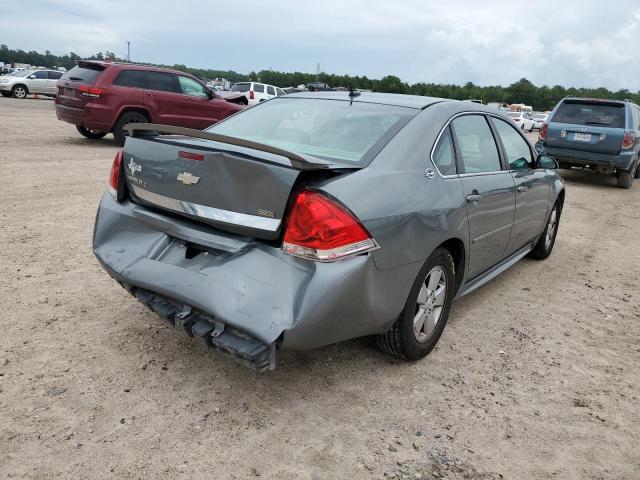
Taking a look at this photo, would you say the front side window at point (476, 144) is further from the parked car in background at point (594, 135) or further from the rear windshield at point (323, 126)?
the parked car in background at point (594, 135)

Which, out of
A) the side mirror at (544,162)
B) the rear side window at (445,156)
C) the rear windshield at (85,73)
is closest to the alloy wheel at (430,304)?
the rear side window at (445,156)

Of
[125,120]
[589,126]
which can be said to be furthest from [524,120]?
[125,120]

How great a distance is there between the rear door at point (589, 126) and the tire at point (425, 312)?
9008 millimetres

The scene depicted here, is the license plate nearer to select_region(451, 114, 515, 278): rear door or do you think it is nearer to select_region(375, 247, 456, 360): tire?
select_region(451, 114, 515, 278): rear door

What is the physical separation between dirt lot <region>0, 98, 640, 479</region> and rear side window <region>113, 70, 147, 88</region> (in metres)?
Answer: 7.60

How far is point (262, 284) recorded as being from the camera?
8.33ft

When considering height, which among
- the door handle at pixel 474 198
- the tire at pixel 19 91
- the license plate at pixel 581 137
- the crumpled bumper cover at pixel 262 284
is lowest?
the tire at pixel 19 91

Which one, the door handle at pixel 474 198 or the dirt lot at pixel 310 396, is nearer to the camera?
the dirt lot at pixel 310 396

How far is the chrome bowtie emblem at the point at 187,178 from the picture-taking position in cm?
282

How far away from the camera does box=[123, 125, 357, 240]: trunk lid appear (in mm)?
2592

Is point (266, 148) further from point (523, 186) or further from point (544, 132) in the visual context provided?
point (544, 132)

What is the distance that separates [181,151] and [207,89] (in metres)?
10.7

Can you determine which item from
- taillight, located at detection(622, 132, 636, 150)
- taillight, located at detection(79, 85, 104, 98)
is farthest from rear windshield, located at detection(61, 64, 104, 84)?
taillight, located at detection(622, 132, 636, 150)

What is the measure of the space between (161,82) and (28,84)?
801 inches
